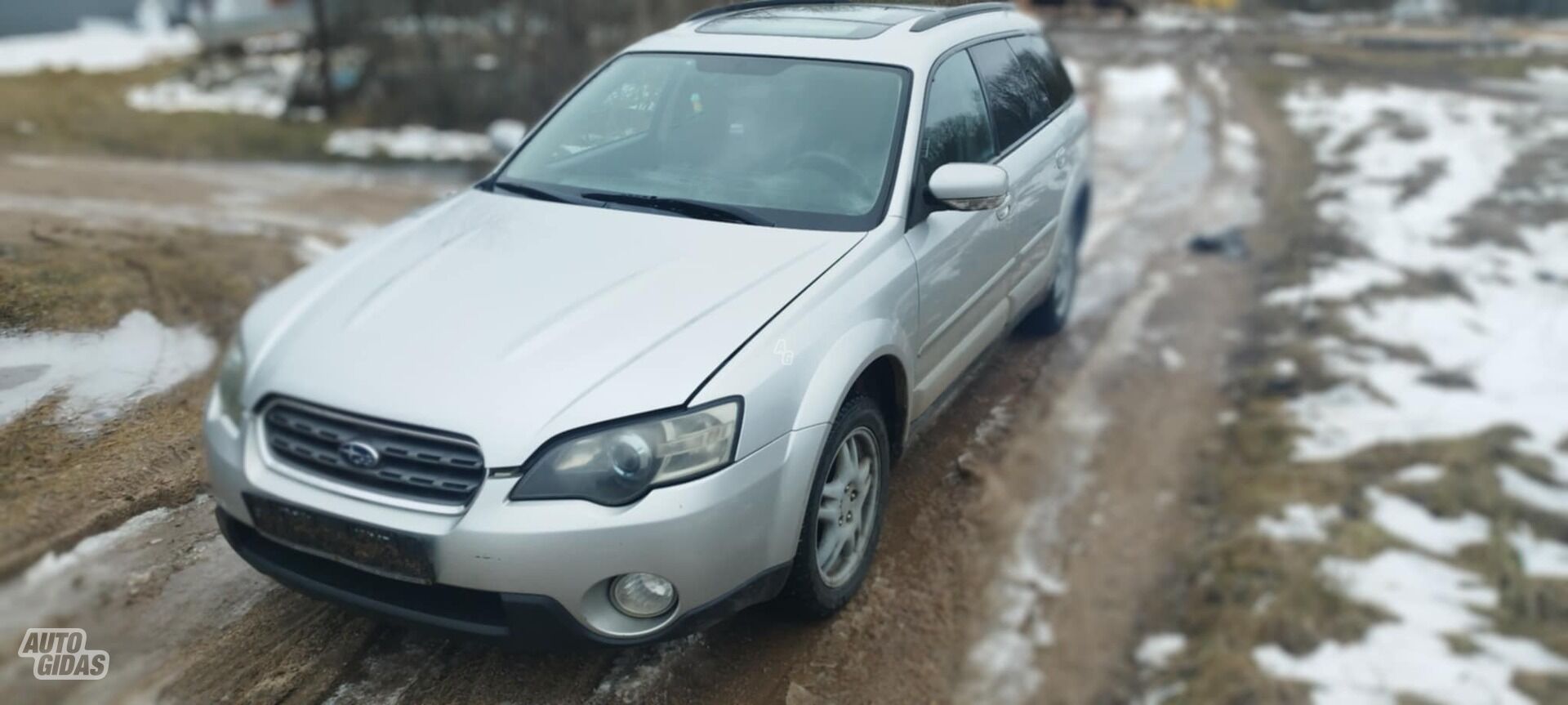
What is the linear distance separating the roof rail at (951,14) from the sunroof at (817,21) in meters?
0.06

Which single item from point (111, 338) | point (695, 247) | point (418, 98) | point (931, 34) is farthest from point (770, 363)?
point (418, 98)

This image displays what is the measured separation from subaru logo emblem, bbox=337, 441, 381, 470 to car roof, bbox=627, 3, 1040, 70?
2.27 metres

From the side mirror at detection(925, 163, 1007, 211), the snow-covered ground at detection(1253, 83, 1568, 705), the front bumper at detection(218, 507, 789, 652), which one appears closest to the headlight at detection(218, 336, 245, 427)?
the front bumper at detection(218, 507, 789, 652)

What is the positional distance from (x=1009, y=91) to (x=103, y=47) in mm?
19355

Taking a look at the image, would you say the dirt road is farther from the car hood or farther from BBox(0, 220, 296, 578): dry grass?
the car hood

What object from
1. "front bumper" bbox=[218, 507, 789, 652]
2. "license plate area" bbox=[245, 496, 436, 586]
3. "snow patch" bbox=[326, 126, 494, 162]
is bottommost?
"snow patch" bbox=[326, 126, 494, 162]

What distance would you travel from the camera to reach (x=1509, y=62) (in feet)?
59.3

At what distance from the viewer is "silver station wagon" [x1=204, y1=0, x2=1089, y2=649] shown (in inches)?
107

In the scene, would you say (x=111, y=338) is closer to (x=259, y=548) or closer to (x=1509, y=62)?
(x=259, y=548)

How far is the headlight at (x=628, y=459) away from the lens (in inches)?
106

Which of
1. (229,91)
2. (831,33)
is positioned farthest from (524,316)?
(229,91)

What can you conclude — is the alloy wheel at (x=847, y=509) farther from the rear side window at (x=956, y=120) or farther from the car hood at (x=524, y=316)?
the rear side window at (x=956, y=120)

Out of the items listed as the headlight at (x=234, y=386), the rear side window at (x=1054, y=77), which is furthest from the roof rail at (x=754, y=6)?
the headlight at (x=234, y=386)

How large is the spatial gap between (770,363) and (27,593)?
209 cm
